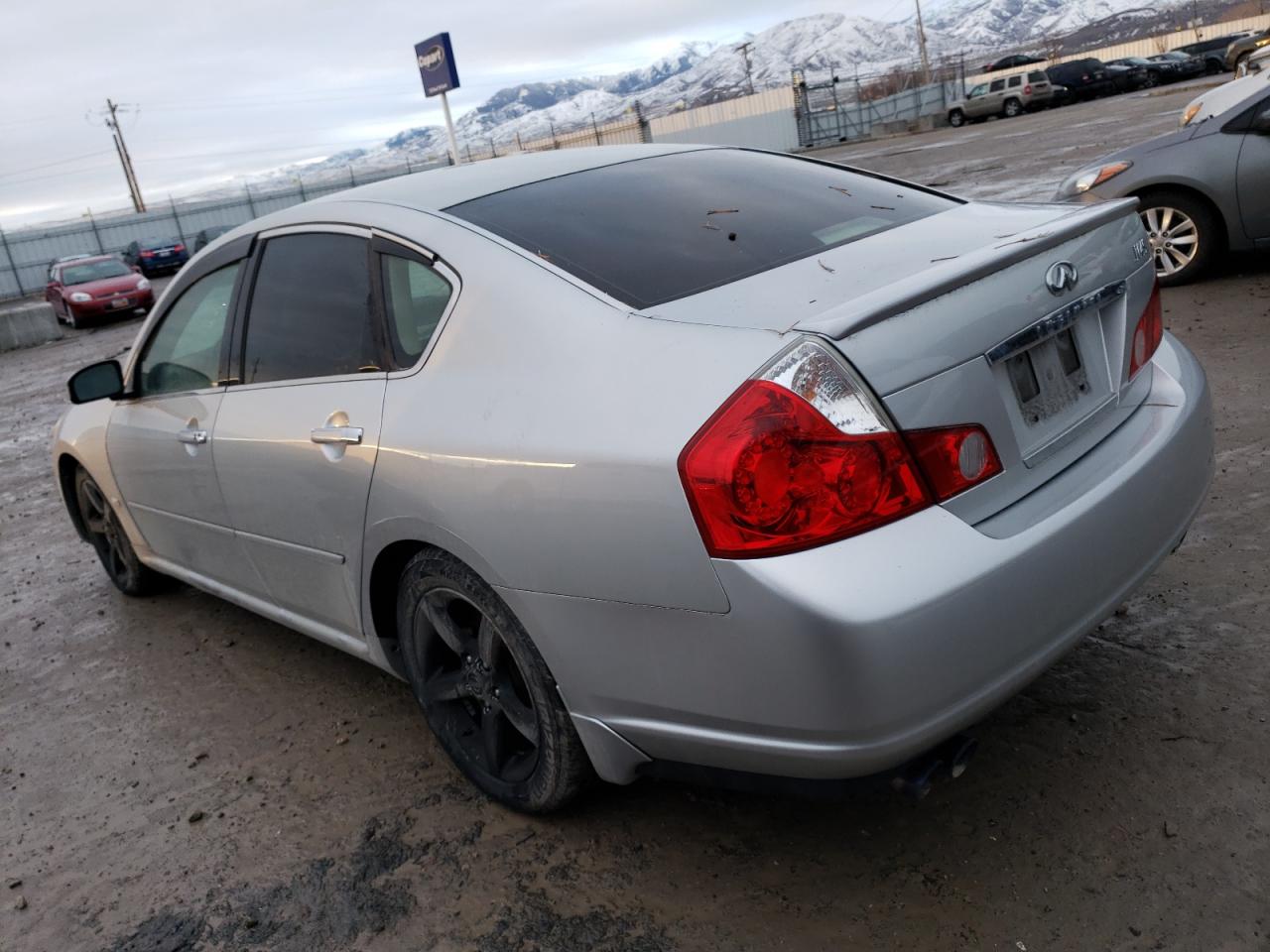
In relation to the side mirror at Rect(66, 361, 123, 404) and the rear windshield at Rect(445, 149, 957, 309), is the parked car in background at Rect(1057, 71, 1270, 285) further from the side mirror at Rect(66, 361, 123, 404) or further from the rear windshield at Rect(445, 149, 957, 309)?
the side mirror at Rect(66, 361, 123, 404)

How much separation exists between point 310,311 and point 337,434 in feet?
1.72

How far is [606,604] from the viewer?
7.12ft

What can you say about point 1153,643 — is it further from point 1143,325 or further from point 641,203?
point 641,203

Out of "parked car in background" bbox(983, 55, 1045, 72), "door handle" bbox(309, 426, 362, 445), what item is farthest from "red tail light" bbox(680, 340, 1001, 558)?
"parked car in background" bbox(983, 55, 1045, 72)

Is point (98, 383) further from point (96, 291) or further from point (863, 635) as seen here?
point (96, 291)

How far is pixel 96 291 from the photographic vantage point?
21125 mm

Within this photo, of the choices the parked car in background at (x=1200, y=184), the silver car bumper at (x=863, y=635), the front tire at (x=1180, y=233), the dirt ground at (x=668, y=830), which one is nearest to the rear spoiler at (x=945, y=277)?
the silver car bumper at (x=863, y=635)

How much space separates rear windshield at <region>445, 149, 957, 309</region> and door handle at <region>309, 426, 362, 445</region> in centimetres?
63

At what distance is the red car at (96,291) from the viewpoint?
2102 centimetres

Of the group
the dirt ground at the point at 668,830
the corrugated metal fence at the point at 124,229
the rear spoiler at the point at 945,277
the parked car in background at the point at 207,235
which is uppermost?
the corrugated metal fence at the point at 124,229

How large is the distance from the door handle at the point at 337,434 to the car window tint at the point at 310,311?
172mm

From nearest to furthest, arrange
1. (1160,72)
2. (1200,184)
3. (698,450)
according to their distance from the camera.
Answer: (698,450)
(1200,184)
(1160,72)

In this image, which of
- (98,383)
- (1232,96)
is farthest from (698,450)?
(1232,96)

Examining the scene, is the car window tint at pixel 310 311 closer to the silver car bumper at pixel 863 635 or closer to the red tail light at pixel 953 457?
the silver car bumper at pixel 863 635
